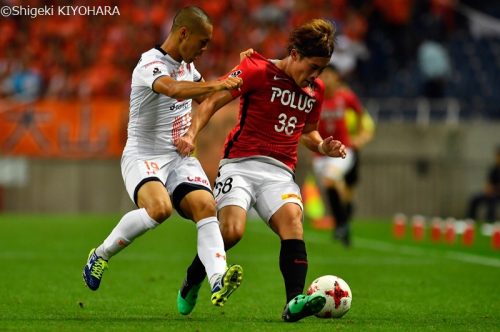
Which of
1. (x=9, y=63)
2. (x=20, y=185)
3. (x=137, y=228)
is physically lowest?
(x=20, y=185)

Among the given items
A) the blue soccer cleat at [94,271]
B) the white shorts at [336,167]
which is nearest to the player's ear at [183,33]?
the blue soccer cleat at [94,271]

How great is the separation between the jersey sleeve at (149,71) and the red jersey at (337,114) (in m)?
8.18

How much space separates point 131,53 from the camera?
70.9 feet

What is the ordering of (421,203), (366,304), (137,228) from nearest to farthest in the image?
(137,228) → (366,304) → (421,203)

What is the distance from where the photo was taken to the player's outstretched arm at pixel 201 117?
7.43 meters

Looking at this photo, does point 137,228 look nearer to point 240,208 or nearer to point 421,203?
point 240,208

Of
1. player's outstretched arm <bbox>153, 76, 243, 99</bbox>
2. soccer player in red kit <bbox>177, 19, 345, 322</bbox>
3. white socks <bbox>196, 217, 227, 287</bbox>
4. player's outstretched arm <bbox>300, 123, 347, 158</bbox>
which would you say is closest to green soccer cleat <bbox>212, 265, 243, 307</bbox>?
white socks <bbox>196, 217, 227, 287</bbox>

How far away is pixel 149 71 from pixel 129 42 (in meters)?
14.4

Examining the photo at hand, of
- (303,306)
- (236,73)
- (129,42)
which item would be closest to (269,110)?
(236,73)

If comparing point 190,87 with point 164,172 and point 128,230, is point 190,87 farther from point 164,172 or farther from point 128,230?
point 128,230

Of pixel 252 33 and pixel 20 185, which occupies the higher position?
pixel 252 33

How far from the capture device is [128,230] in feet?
24.7

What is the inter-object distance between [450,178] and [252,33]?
4.65 meters

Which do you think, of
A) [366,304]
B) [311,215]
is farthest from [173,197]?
[311,215]
